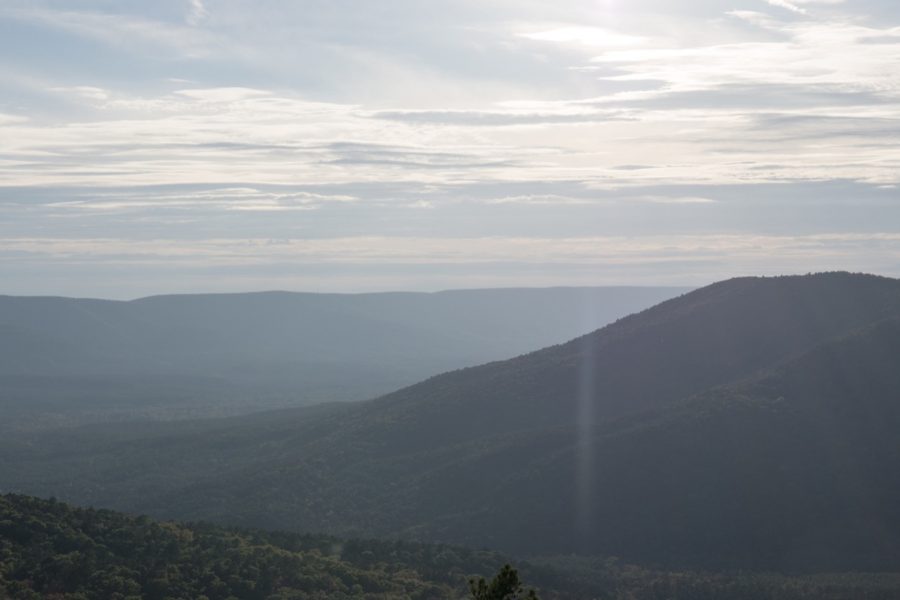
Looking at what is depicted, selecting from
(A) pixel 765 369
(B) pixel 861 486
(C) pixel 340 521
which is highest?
(A) pixel 765 369

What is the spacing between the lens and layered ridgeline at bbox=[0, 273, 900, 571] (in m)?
69.1

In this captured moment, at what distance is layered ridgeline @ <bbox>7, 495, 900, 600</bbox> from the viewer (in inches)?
1683

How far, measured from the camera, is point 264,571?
1868 inches

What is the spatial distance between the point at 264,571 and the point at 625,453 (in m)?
37.6

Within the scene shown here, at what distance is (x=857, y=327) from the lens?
9300 cm

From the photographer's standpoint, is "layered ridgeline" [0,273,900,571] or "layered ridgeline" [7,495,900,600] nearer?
"layered ridgeline" [7,495,900,600]

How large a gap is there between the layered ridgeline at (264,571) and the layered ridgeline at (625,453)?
9358 millimetres

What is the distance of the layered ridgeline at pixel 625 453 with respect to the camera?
69062 millimetres

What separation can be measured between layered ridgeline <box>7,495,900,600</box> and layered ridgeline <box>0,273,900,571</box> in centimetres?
936

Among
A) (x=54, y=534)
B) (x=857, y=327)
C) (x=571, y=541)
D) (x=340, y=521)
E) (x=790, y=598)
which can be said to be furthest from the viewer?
(x=857, y=327)

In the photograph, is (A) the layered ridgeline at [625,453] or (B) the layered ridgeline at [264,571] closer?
(B) the layered ridgeline at [264,571]

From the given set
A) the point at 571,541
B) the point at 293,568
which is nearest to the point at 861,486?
the point at 571,541

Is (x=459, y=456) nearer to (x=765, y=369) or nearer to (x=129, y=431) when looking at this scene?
(x=765, y=369)

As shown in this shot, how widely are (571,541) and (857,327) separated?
38.5 metres
